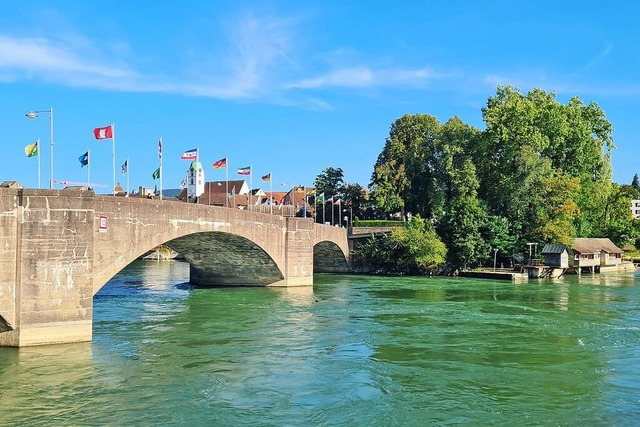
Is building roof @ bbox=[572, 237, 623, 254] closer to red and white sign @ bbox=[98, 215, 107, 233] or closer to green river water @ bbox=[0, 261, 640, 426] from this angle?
green river water @ bbox=[0, 261, 640, 426]

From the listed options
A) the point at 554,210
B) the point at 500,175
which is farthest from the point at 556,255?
the point at 500,175

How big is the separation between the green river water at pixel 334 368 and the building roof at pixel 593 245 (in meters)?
35.2

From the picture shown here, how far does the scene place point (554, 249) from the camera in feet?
236

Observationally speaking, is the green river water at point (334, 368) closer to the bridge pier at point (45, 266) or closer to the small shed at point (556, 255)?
the bridge pier at point (45, 266)

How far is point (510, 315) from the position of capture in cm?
3816

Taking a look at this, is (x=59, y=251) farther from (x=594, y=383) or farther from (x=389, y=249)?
(x=389, y=249)

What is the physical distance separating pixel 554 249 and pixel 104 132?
182 feet

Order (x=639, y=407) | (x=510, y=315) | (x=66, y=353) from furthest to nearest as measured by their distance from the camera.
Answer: (x=510, y=315), (x=66, y=353), (x=639, y=407)

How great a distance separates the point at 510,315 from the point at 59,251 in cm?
2575

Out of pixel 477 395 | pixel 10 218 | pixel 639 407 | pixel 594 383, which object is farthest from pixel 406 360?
pixel 10 218

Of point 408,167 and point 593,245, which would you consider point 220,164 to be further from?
point 593,245

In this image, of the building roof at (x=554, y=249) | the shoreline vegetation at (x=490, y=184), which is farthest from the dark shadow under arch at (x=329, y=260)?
the building roof at (x=554, y=249)

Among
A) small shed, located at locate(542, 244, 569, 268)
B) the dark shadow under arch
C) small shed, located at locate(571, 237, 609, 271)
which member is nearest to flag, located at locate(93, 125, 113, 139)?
the dark shadow under arch

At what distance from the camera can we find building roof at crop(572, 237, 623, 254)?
249 feet
